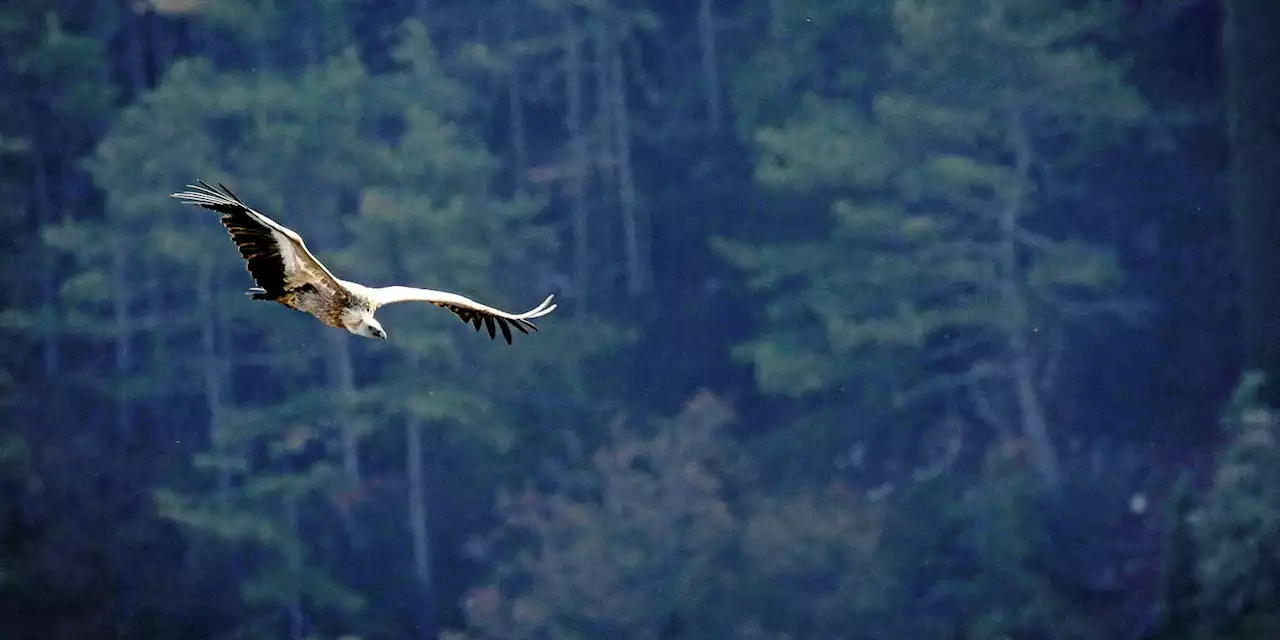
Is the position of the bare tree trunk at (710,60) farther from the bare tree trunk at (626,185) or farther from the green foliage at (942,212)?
the green foliage at (942,212)

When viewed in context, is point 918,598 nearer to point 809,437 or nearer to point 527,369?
point 809,437

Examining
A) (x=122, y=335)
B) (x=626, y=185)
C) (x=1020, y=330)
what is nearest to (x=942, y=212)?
(x=1020, y=330)

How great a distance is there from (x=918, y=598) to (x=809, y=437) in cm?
275

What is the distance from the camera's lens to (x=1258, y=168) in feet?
67.4

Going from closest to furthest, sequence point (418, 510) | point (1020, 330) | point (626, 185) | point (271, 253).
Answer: point (271, 253), point (1020, 330), point (418, 510), point (626, 185)

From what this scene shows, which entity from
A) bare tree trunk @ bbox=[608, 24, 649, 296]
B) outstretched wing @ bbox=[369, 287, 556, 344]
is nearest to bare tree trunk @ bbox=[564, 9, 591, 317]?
bare tree trunk @ bbox=[608, 24, 649, 296]

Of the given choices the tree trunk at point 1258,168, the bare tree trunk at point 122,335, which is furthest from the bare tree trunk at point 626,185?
the tree trunk at point 1258,168

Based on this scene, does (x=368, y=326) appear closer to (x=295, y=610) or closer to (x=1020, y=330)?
(x=1020, y=330)

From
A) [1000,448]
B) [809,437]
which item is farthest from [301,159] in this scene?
[1000,448]

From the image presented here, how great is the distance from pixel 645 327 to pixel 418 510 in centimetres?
387

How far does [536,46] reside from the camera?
84.5ft

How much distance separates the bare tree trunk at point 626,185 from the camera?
2588cm

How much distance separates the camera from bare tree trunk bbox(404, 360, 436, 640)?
2352cm

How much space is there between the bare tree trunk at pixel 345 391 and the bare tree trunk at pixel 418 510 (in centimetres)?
65
